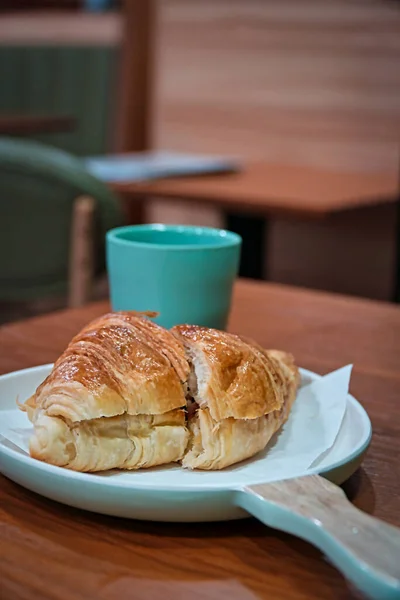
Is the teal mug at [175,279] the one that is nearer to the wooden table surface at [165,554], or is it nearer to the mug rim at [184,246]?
the mug rim at [184,246]

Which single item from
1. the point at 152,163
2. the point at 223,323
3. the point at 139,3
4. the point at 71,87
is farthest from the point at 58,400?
the point at 71,87

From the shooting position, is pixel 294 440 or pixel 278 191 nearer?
pixel 294 440

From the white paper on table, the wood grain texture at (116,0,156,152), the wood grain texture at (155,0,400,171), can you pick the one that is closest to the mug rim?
the white paper on table

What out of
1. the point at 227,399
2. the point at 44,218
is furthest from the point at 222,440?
the point at 44,218

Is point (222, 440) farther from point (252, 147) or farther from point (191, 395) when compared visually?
point (252, 147)

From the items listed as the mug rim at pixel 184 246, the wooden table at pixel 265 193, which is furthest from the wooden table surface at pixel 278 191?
the mug rim at pixel 184 246

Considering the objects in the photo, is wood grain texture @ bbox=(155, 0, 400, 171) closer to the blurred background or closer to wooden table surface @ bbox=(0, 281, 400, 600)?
the blurred background
